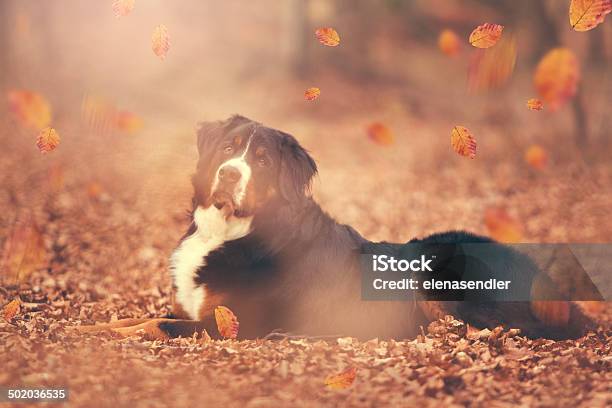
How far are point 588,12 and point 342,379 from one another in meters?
3.66

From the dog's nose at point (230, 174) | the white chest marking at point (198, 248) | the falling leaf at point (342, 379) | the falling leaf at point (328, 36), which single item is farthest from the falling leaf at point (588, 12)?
the falling leaf at point (342, 379)

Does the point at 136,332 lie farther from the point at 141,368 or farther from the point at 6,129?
the point at 6,129

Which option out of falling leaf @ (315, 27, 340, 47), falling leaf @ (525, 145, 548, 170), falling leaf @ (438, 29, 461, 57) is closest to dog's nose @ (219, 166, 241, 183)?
falling leaf @ (315, 27, 340, 47)

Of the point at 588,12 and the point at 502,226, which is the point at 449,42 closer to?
the point at 502,226

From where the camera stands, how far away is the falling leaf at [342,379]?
14.8 feet

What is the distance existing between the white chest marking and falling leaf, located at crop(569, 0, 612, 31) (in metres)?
3.16

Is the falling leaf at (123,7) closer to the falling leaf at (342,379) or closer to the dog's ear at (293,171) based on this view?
the dog's ear at (293,171)

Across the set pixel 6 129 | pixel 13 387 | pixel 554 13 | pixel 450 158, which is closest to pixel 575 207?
pixel 450 158

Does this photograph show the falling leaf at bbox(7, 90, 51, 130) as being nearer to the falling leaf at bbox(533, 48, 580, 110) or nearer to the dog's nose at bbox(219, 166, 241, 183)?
the dog's nose at bbox(219, 166, 241, 183)

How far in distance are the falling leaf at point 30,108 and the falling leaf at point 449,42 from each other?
496 inches

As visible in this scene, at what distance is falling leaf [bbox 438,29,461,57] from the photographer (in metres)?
21.7

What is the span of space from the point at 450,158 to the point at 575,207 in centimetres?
294

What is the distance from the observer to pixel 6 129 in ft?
40.1

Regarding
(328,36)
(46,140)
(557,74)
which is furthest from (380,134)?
(46,140)
